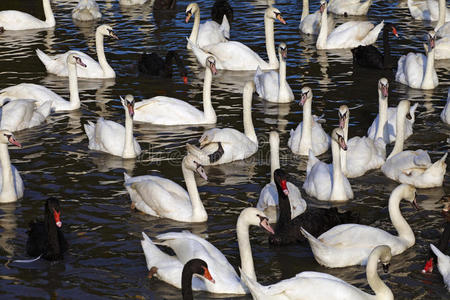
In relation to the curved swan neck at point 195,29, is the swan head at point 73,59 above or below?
above

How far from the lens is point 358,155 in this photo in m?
13.8

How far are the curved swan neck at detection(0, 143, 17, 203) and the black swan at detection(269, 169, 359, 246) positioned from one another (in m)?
3.75

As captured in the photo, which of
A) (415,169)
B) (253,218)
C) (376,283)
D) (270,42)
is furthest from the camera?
(270,42)

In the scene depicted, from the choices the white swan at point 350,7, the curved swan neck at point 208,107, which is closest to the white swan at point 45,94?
the curved swan neck at point 208,107

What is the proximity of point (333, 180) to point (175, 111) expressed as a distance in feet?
14.7

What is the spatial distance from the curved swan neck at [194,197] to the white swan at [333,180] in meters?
1.77

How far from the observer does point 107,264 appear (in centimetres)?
1073

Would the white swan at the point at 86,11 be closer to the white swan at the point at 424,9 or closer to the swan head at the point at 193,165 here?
the white swan at the point at 424,9

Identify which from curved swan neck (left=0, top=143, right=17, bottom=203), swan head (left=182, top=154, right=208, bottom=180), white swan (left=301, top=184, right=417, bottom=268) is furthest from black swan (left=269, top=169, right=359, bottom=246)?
curved swan neck (left=0, top=143, right=17, bottom=203)

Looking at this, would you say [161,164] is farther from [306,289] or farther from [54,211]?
[306,289]

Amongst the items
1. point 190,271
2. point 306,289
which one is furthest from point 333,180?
point 190,271

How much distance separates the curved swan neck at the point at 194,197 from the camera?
11.8 meters

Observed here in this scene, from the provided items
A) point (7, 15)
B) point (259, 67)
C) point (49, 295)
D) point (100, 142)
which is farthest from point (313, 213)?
point (7, 15)

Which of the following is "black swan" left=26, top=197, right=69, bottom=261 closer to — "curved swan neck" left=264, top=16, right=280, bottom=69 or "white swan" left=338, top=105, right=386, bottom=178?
"white swan" left=338, top=105, right=386, bottom=178
